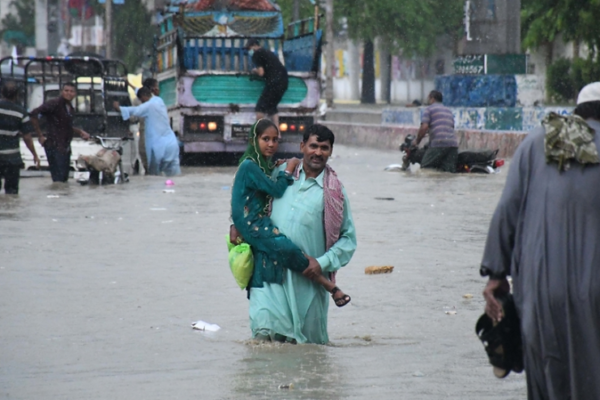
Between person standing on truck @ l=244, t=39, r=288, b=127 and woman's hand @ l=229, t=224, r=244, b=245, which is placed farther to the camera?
person standing on truck @ l=244, t=39, r=288, b=127

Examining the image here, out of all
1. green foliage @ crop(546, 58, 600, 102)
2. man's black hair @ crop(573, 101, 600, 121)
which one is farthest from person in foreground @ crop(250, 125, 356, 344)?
green foliage @ crop(546, 58, 600, 102)

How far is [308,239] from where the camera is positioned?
597 cm

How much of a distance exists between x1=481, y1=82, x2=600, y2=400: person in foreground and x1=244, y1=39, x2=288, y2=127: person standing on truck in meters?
15.9

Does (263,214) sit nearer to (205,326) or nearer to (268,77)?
(205,326)

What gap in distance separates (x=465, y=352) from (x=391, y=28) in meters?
47.8

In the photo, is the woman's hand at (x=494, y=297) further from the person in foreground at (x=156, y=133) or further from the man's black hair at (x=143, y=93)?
the man's black hair at (x=143, y=93)

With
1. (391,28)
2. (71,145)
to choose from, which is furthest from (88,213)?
(391,28)

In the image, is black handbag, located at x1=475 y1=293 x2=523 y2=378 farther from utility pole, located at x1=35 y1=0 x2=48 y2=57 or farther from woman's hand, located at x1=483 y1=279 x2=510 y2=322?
utility pole, located at x1=35 y1=0 x2=48 y2=57

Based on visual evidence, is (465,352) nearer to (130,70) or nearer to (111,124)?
(111,124)

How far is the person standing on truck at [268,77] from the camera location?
19750mm

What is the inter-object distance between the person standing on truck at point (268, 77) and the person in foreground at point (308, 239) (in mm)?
13802

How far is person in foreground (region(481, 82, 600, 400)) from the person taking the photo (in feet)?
12.8

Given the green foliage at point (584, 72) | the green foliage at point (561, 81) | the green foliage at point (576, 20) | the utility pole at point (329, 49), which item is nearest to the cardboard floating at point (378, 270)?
the green foliage at point (576, 20)

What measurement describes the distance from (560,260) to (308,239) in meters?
2.21
